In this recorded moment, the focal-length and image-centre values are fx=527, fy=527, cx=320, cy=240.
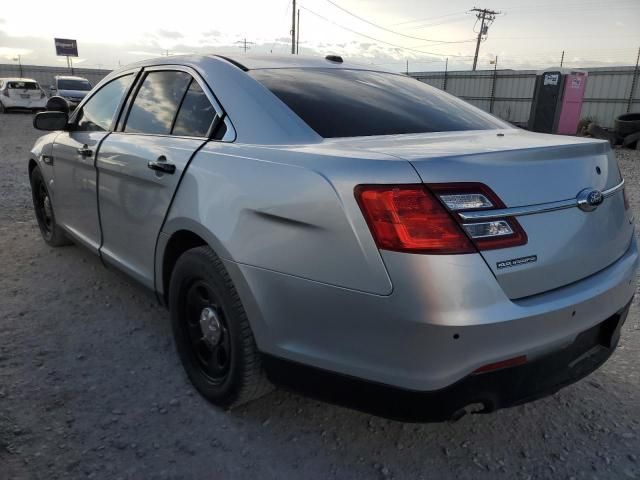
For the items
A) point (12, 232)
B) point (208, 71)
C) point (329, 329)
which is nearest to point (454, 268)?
point (329, 329)

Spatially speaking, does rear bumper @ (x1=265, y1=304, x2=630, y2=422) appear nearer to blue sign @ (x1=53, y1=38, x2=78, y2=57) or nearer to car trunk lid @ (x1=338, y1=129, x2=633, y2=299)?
car trunk lid @ (x1=338, y1=129, x2=633, y2=299)

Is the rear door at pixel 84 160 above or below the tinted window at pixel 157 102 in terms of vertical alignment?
below

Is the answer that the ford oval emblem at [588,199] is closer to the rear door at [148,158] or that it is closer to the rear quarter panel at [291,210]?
the rear quarter panel at [291,210]

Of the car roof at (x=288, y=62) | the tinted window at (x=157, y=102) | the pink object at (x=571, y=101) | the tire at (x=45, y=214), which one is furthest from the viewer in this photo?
the pink object at (x=571, y=101)

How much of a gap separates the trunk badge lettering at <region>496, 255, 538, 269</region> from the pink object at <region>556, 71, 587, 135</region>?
16.8 meters

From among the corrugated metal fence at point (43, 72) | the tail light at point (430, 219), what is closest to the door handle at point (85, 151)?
the tail light at point (430, 219)

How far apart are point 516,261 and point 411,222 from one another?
369mm

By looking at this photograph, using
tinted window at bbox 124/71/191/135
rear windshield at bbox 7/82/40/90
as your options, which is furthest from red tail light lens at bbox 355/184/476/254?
rear windshield at bbox 7/82/40/90

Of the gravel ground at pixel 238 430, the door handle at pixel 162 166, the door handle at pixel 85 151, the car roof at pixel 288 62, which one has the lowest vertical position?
the gravel ground at pixel 238 430

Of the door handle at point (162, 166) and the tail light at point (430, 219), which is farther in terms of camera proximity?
the door handle at point (162, 166)

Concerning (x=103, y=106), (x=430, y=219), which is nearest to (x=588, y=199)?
(x=430, y=219)

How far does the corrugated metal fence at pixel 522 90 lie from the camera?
19203 mm

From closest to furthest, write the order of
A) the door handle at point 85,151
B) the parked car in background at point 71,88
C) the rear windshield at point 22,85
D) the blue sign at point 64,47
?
the door handle at point 85,151 → the parked car in background at point 71,88 → the rear windshield at point 22,85 → the blue sign at point 64,47

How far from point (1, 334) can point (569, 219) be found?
3.13 meters
